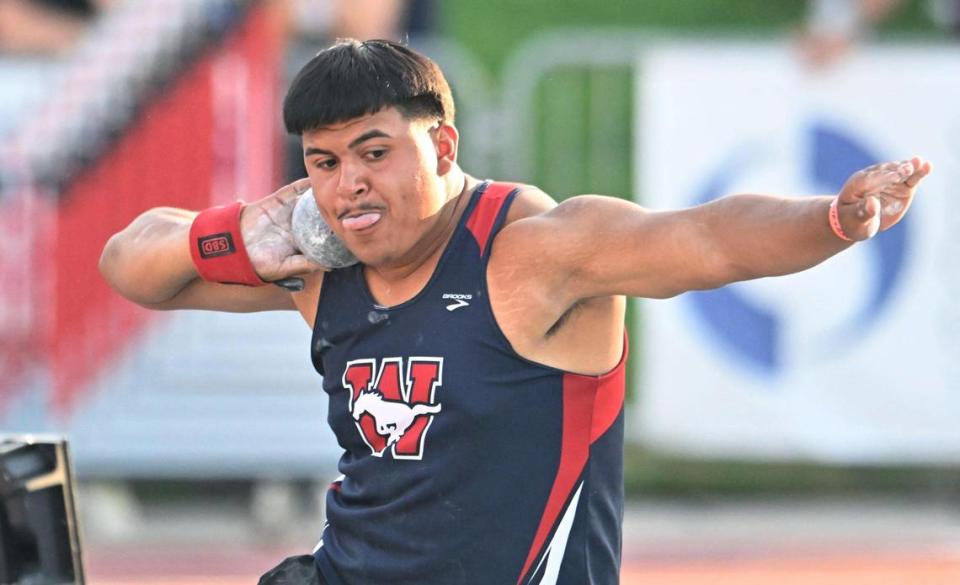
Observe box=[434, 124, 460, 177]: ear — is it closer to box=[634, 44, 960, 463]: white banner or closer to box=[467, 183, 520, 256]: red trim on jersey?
box=[467, 183, 520, 256]: red trim on jersey

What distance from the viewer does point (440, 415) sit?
354cm

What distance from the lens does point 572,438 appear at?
3596 millimetres

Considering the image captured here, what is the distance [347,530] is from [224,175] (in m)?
5.78

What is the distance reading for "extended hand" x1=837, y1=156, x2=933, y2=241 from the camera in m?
3.05

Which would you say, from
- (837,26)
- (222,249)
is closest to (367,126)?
(222,249)

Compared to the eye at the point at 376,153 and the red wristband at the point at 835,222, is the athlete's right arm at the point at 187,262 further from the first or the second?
the red wristband at the point at 835,222

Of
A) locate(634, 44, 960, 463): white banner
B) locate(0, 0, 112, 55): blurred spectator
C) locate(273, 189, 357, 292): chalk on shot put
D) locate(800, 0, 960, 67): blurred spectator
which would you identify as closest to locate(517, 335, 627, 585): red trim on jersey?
locate(273, 189, 357, 292): chalk on shot put

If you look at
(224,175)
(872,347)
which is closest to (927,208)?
(872,347)

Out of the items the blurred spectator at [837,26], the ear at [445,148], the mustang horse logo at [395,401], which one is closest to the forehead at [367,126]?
the ear at [445,148]

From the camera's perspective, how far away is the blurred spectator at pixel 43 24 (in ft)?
30.3

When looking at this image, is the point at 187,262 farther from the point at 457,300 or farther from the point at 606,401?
the point at 606,401

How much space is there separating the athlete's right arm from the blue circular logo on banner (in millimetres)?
5739

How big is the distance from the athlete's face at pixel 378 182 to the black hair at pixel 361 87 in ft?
0.09

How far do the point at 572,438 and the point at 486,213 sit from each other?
53cm
